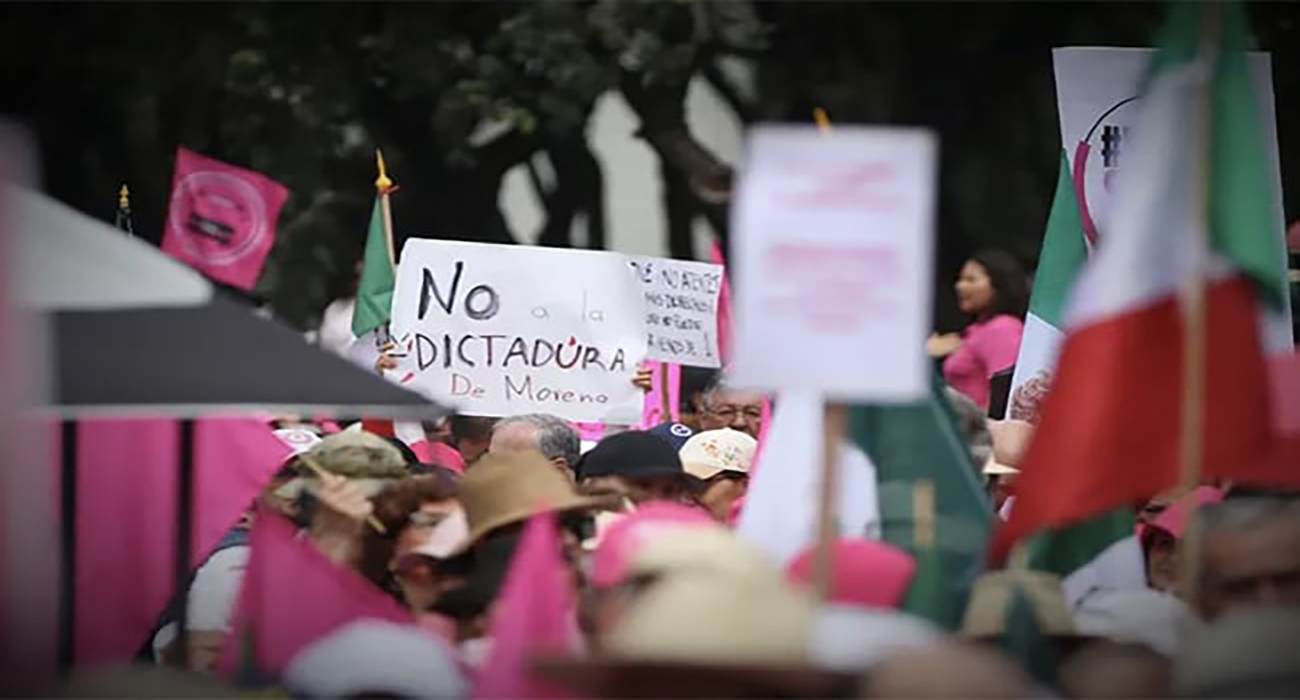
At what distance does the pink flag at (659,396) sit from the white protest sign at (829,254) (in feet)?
18.7

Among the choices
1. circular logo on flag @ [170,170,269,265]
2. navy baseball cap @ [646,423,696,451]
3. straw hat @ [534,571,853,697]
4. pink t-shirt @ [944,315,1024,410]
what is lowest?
straw hat @ [534,571,853,697]

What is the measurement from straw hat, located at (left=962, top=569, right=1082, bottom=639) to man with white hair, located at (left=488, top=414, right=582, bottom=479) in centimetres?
320

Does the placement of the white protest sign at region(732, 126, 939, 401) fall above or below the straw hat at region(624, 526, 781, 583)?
above

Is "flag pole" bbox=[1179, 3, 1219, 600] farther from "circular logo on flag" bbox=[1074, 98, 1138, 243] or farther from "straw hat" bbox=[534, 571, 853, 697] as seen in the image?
"circular logo on flag" bbox=[1074, 98, 1138, 243]

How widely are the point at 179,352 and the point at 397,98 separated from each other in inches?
604

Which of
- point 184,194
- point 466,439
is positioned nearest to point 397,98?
point 184,194

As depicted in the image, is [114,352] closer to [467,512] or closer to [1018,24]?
[467,512]

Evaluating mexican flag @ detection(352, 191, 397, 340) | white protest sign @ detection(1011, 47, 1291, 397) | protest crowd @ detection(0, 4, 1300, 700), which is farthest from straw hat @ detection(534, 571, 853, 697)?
mexican flag @ detection(352, 191, 397, 340)

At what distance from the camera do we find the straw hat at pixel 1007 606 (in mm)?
6652

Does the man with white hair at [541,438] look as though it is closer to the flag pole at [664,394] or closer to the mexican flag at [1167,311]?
the flag pole at [664,394]

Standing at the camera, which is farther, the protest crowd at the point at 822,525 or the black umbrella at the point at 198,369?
the black umbrella at the point at 198,369

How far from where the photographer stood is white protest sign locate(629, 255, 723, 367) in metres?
11.9

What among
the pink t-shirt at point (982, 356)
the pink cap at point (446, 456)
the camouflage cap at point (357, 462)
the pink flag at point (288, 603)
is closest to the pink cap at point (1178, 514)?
the camouflage cap at point (357, 462)

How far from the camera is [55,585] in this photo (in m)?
6.75
